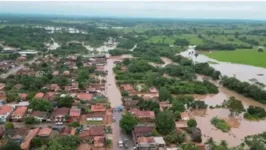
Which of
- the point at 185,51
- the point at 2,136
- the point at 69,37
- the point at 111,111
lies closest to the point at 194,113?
the point at 111,111

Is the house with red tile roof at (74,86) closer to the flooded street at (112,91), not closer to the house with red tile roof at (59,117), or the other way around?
the flooded street at (112,91)

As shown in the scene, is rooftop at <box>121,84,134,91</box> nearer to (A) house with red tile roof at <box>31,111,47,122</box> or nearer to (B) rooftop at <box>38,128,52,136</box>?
(A) house with red tile roof at <box>31,111,47,122</box>

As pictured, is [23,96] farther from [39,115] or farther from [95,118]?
[95,118]

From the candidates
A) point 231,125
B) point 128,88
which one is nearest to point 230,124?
point 231,125

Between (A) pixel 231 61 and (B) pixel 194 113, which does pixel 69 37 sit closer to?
(A) pixel 231 61

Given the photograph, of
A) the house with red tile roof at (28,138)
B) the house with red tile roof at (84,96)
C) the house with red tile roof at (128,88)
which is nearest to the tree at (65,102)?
the house with red tile roof at (84,96)

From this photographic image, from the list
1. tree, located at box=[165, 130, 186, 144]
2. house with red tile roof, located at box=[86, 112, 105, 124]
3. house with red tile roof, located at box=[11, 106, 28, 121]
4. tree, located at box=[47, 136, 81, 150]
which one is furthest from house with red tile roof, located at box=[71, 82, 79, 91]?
tree, located at box=[165, 130, 186, 144]
